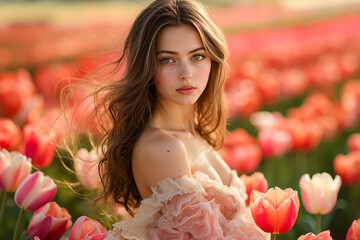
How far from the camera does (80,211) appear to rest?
6.51 ft

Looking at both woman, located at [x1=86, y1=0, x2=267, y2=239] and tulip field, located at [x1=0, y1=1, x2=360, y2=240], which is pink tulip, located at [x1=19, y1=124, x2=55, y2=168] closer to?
tulip field, located at [x1=0, y1=1, x2=360, y2=240]

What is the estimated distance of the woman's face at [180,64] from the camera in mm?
1490

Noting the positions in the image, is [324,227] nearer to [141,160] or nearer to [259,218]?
[259,218]

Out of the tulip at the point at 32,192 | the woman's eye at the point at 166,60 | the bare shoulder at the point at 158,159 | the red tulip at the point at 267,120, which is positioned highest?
the woman's eye at the point at 166,60

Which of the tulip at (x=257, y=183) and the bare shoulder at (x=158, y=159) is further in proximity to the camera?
the tulip at (x=257, y=183)

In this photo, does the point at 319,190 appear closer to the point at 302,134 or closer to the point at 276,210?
the point at 276,210

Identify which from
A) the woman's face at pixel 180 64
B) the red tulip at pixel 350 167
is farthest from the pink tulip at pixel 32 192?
the red tulip at pixel 350 167

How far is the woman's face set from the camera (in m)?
1.49

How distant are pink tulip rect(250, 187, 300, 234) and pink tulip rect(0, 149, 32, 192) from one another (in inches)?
27.2

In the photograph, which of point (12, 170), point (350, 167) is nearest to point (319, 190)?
point (350, 167)

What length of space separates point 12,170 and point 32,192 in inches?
4.4

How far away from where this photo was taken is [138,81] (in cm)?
152

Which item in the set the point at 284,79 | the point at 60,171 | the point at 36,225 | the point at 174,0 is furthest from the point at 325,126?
the point at 36,225

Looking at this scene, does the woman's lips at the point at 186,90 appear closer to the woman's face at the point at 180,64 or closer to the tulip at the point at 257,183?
the woman's face at the point at 180,64
